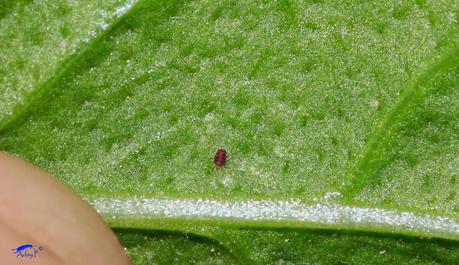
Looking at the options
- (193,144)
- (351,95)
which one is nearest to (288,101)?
(351,95)

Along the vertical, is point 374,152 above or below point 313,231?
above

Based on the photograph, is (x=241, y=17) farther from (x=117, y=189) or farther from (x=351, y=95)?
(x=117, y=189)

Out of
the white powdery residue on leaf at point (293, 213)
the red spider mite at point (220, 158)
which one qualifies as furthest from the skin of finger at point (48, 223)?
the red spider mite at point (220, 158)

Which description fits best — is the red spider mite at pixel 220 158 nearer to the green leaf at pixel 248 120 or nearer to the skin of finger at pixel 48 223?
the green leaf at pixel 248 120

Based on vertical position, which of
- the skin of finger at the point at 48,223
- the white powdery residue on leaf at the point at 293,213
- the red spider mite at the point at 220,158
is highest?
the red spider mite at the point at 220,158

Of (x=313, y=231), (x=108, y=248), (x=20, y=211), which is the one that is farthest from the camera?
(x=313, y=231)

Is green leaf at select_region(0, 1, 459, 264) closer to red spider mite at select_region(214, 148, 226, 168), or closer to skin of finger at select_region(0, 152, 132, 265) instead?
red spider mite at select_region(214, 148, 226, 168)

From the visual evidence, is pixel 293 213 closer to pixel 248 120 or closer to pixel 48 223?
pixel 248 120

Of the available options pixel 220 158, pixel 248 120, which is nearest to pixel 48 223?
pixel 220 158
